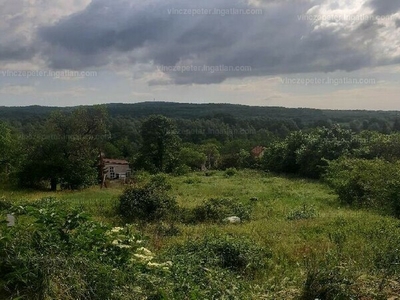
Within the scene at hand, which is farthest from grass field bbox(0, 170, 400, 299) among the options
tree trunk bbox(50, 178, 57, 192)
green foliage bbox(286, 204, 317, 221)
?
tree trunk bbox(50, 178, 57, 192)

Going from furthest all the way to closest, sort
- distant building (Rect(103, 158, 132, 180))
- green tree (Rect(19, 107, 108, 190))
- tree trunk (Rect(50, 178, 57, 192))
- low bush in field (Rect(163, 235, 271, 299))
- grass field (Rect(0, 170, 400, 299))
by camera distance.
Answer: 1. distant building (Rect(103, 158, 132, 180))
2. tree trunk (Rect(50, 178, 57, 192))
3. green tree (Rect(19, 107, 108, 190))
4. grass field (Rect(0, 170, 400, 299))
5. low bush in field (Rect(163, 235, 271, 299))

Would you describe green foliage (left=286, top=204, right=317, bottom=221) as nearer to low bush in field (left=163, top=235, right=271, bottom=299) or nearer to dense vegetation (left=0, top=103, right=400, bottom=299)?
dense vegetation (left=0, top=103, right=400, bottom=299)

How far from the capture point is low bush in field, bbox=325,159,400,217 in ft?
47.0

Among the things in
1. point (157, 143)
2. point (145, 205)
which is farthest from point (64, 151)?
point (145, 205)

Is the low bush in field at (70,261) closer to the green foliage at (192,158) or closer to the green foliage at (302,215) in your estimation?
the green foliage at (302,215)

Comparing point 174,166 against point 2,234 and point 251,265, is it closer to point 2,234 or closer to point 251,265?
point 251,265

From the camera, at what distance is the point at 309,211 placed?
14.3 metres

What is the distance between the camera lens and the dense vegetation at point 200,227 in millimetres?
4645

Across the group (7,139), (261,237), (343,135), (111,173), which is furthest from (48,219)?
(111,173)

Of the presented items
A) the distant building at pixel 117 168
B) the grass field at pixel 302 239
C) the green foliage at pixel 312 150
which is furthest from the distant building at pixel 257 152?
the grass field at pixel 302 239

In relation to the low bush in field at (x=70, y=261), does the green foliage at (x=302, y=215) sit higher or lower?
lower

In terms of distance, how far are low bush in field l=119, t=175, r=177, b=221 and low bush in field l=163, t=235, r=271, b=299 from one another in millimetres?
5867

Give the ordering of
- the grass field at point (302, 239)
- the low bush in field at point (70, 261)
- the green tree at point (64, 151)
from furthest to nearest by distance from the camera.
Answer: the green tree at point (64, 151)
the grass field at point (302, 239)
the low bush in field at point (70, 261)

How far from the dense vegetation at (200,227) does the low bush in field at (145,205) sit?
4 cm
